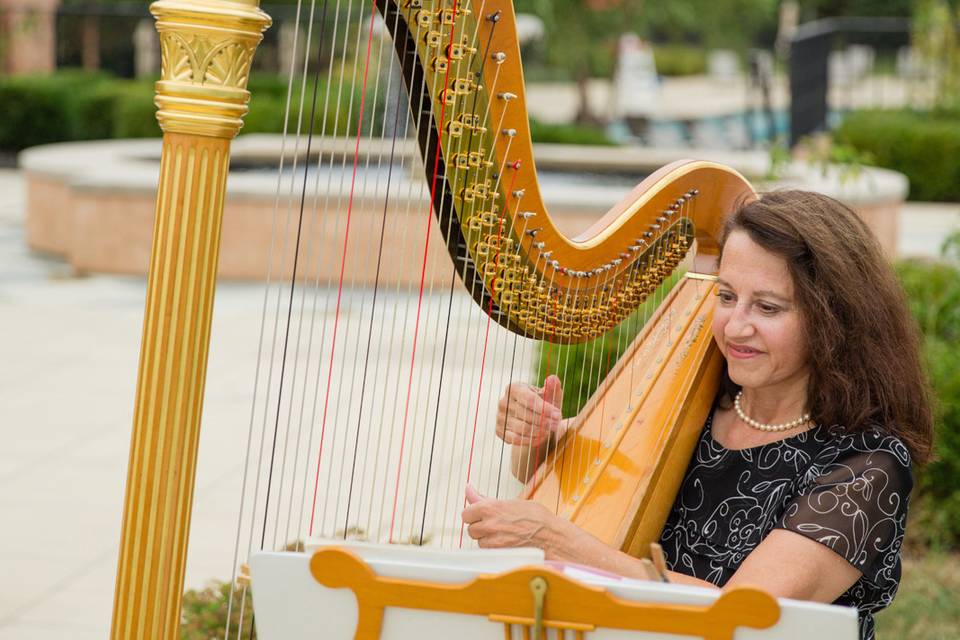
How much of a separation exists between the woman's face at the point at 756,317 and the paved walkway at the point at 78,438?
7.86 feet

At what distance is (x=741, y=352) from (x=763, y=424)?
0.66ft

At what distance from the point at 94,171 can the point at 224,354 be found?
3.00 metres

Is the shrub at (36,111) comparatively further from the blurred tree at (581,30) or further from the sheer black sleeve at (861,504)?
the sheer black sleeve at (861,504)

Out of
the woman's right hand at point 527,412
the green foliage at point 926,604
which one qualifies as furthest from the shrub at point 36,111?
the woman's right hand at point 527,412

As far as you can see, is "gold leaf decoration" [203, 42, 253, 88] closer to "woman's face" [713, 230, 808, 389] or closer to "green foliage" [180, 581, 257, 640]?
"woman's face" [713, 230, 808, 389]

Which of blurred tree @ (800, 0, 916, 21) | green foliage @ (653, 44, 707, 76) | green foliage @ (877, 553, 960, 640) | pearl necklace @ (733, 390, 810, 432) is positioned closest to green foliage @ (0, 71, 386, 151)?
green foliage @ (877, 553, 960, 640)

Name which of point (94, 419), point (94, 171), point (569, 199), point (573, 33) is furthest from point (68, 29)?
point (94, 419)

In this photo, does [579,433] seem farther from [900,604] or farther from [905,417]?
[900,604]

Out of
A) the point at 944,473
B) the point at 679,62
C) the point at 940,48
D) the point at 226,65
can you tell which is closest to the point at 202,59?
the point at 226,65

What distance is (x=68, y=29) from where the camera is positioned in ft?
73.0

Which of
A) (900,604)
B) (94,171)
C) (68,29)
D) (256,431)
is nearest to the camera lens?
(900,604)

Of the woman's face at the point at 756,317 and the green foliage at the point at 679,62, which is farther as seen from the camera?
the green foliage at the point at 679,62

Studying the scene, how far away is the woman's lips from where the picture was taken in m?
2.36

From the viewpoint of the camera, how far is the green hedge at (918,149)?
15367mm
